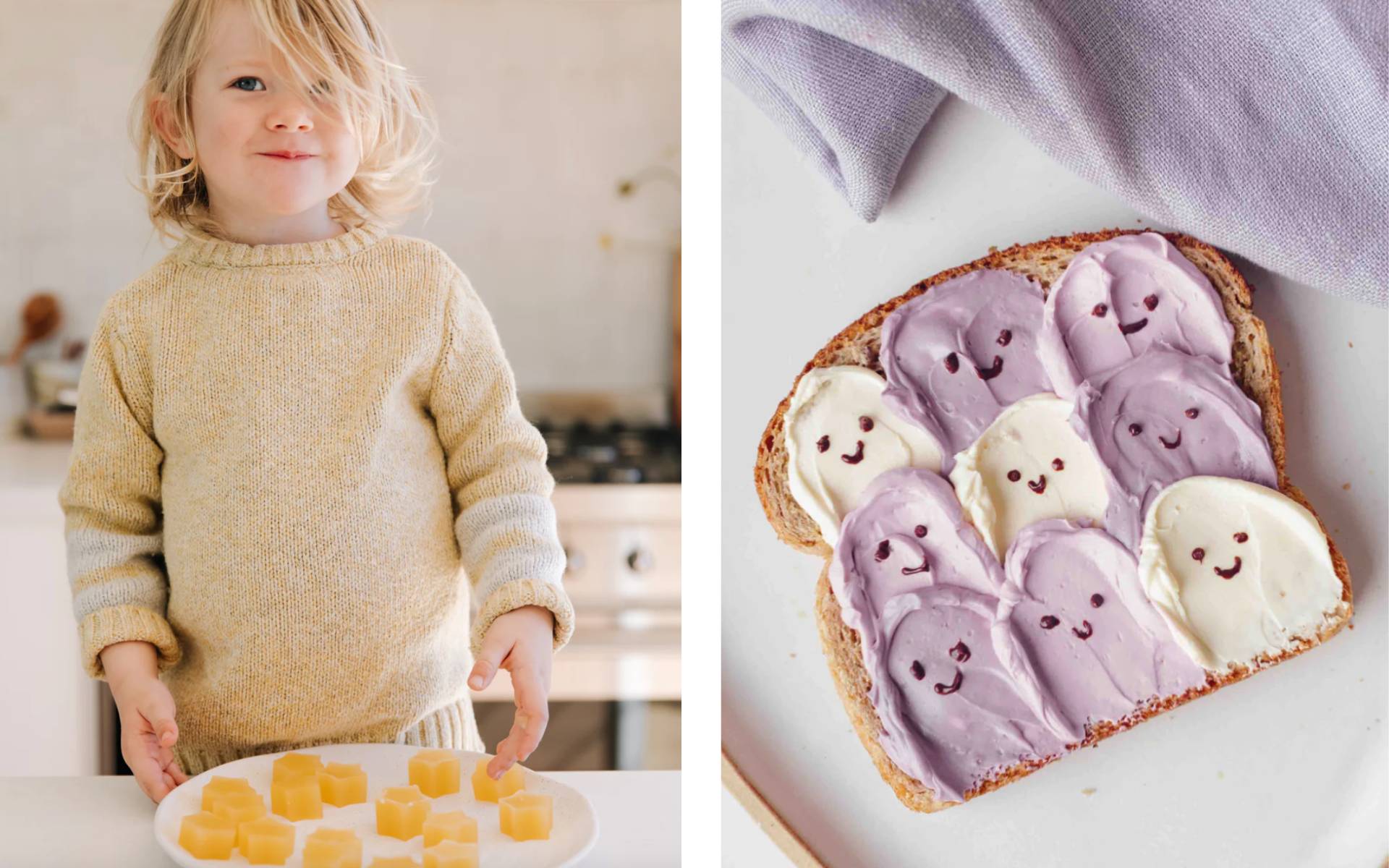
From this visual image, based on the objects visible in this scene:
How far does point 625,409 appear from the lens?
60.0 inches

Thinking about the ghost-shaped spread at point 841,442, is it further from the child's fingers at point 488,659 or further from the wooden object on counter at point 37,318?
the wooden object on counter at point 37,318

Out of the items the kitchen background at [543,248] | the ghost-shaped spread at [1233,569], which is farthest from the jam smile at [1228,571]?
the kitchen background at [543,248]

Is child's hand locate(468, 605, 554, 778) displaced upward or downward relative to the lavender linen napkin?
downward

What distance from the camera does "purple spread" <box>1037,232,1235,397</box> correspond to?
0.59m

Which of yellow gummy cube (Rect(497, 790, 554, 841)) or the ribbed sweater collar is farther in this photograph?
the ribbed sweater collar

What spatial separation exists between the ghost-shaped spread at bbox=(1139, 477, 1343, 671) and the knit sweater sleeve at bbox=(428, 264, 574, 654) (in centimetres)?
34

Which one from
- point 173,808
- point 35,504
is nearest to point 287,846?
point 173,808

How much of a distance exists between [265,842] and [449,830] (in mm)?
83

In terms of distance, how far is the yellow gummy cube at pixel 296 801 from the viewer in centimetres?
52

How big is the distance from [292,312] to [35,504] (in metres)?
0.83

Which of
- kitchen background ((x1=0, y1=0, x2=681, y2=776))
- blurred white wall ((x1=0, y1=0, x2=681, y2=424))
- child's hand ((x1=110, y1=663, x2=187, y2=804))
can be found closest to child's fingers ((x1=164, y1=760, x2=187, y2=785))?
child's hand ((x1=110, y1=663, x2=187, y2=804))

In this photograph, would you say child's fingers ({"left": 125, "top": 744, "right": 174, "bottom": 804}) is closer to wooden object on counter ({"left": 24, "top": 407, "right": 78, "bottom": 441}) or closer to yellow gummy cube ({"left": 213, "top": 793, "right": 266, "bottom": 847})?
yellow gummy cube ({"left": 213, "top": 793, "right": 266, "bottom": 847})

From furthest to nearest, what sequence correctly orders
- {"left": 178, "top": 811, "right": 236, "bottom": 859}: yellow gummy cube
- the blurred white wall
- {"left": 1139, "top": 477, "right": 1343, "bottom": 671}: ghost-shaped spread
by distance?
the blurred white wall → {"left": 1139, "top": 477, "right": 1343, "bottom": 671}: ghost-shaped spread → {"left": 178, "top": 811, "right": 236, "bottom": 859}: yellow gummy cube

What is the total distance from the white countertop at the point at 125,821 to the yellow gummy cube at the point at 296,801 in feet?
0.17
